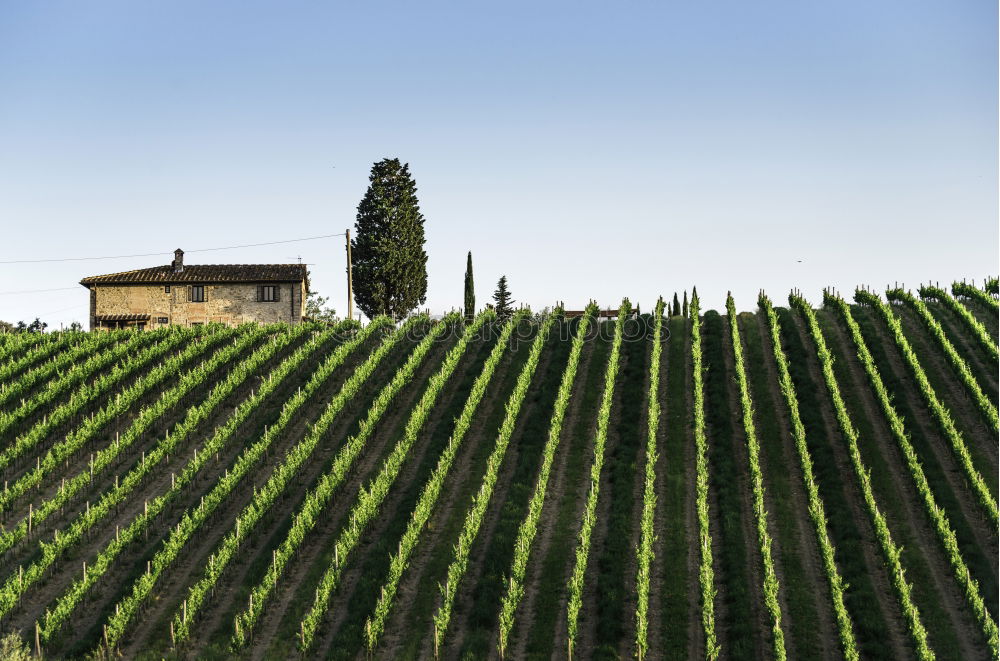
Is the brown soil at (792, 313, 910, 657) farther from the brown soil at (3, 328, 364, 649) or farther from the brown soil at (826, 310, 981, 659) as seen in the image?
the brown soil at (3, 328, 364, 649)

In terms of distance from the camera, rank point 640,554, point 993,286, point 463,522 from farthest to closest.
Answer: point 993,286, point 463,522, point 640,554

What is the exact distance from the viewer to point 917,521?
84.9 ft

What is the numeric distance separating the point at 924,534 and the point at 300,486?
61.7ft

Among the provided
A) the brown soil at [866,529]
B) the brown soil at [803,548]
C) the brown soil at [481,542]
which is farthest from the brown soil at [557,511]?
the brown soil at [866,529]

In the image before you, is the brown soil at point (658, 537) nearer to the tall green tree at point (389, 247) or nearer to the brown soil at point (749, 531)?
the brown soil at point (749, 531)

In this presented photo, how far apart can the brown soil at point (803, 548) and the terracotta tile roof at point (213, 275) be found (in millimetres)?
34449

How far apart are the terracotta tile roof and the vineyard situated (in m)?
15.9

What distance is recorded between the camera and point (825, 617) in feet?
72.2

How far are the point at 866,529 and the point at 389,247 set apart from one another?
3886cm

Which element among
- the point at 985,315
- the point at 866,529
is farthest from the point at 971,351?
the point at 866,529

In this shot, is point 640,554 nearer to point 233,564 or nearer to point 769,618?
point 769,618

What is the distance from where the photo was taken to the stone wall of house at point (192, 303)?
194 ft

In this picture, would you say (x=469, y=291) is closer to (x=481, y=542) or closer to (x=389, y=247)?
(x=389, y=247)

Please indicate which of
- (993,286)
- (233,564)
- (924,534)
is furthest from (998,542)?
(993,286)
